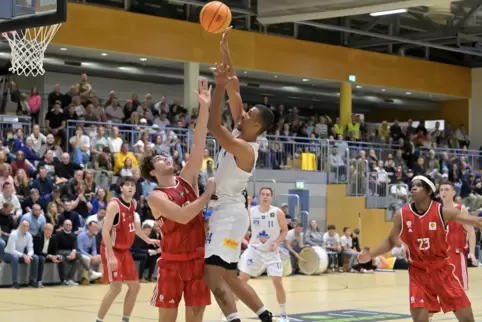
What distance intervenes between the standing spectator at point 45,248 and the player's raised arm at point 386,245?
11.0 meters

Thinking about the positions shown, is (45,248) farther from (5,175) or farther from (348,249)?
(348,249)

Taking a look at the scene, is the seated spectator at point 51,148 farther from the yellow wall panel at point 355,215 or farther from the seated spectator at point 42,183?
the yellow wall panel at point 355,215

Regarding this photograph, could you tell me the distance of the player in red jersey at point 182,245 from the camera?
747 centimetres

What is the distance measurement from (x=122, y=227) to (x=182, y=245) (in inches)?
160

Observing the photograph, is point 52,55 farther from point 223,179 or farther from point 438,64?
point 223,179

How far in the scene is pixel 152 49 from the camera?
2812 cm

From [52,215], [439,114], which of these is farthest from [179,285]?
[439,114]

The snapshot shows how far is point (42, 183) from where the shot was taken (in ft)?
65.0

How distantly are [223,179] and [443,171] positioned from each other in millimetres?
25122

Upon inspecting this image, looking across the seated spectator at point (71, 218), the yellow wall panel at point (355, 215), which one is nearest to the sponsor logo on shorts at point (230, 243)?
the seated spectator at point (71, 218)

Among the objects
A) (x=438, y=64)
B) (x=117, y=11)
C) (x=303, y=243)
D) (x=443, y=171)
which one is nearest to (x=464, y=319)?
(x=303, y=243)

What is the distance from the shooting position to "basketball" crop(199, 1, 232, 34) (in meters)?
8.89

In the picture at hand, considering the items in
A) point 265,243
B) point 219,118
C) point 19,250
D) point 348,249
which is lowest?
point 348,249

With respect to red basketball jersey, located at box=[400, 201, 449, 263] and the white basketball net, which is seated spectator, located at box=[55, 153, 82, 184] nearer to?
the white basketball net
